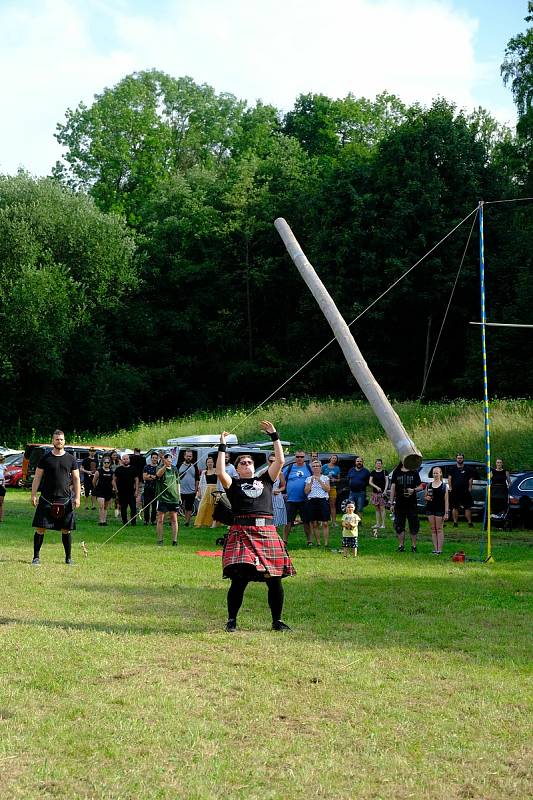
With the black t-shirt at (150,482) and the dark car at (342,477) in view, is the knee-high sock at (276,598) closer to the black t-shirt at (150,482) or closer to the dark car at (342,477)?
the black t-shirt at (150,482)

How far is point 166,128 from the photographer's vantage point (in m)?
58.5

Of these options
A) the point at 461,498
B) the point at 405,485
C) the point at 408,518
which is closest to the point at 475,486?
the point at 461,498

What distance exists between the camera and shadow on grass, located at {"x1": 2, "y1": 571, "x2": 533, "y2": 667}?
7.71 m

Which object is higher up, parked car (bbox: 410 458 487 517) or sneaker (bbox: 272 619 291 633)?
parked car (bbox: 410 458 487 517)

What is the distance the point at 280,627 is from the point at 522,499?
43.3 feet

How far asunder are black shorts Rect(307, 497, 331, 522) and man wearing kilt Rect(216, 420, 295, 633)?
7.92 metres

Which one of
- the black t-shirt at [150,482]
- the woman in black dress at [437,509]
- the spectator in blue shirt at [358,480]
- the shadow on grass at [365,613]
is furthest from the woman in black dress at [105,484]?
the shadow on grass at [365,613]

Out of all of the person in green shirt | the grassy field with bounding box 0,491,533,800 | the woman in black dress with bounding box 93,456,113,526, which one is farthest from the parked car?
the grassy field with bounding box 0,491,533,800

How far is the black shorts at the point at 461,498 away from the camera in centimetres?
2027

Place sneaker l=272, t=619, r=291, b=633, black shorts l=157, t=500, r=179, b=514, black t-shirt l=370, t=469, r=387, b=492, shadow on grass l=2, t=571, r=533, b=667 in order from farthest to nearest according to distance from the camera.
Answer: black t-shirt l=370, t=469, r=387, b=492 → black shorts l=157, t=500, r=179, b=514 → sneaker l=272, t=619, r=291, b=633 → shadow on grass l=2, t=571, r=533, b=667

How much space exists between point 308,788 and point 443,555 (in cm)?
1084

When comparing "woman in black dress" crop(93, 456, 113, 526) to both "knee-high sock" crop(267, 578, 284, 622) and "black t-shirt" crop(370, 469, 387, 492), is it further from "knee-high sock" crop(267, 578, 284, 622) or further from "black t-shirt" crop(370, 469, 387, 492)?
"knee-high sock" crop(267, 578, 284, 622)

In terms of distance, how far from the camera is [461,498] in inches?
801

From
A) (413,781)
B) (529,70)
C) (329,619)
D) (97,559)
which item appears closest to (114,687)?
(413,781)
